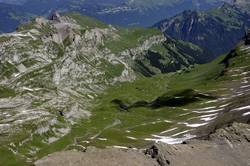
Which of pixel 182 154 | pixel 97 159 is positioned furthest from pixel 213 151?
pixel 97 159

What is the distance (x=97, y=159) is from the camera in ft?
222

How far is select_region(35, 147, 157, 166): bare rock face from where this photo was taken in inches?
2613

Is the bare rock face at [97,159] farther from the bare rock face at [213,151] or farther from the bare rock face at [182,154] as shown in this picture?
the bare rock face at [213,151]

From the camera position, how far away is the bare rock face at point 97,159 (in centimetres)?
6638

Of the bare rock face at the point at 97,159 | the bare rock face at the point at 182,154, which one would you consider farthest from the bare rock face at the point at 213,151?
the bare rock face at the point at 97,159

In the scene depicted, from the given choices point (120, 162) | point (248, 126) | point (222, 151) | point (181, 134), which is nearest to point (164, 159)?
point (120, 162)

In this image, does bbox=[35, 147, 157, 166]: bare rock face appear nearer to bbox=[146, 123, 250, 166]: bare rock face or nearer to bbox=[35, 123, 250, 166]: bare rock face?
bbox=[35, 123, 250, 166]: bare rock face

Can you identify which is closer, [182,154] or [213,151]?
[182,154]

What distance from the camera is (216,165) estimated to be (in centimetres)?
7606

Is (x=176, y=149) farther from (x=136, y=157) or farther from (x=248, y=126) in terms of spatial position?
(x=248, y=126)

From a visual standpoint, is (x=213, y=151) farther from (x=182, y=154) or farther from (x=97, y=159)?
(x=97, y=159)

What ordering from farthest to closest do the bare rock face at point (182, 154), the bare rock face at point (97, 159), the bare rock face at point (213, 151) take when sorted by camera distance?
the bare rock face at point (213, 151) → the bare rock face at point (182, 154) → the bare rock face at point (97, 159)

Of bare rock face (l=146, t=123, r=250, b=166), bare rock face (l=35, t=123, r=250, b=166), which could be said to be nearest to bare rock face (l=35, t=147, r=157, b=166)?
bare rock face (l=35, t=123, r=250, b=166)

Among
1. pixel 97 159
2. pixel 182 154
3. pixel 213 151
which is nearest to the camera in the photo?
pixel 97 159
